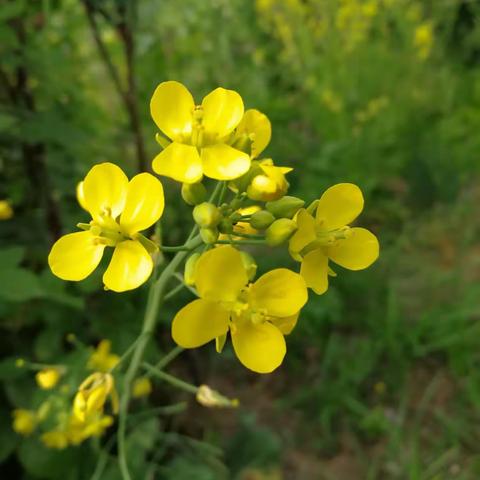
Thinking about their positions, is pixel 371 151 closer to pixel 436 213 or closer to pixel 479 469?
pixel 436 213

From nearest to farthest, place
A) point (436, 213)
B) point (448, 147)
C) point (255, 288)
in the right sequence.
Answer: point (255, 288), point (436, 213), point (448, 147)

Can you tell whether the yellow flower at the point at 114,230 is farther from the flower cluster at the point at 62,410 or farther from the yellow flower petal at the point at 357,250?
the flower cluster at the point at 62,410

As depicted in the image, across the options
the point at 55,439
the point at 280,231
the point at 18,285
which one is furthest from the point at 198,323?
the point at 55,439

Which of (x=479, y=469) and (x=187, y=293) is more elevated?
(x=187, y=293)

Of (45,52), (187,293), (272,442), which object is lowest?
(272,442)

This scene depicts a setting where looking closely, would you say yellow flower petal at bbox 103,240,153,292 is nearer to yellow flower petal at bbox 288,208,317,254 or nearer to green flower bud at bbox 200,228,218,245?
green flower bud at bbox 200,228,218,245

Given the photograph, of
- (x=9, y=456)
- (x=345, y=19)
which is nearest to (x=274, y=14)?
(x=345, y=19)

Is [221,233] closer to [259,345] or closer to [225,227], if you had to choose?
[225,227]

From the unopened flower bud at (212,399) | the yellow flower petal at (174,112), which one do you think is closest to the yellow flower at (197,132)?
the yellow flower petal at (174,112)
